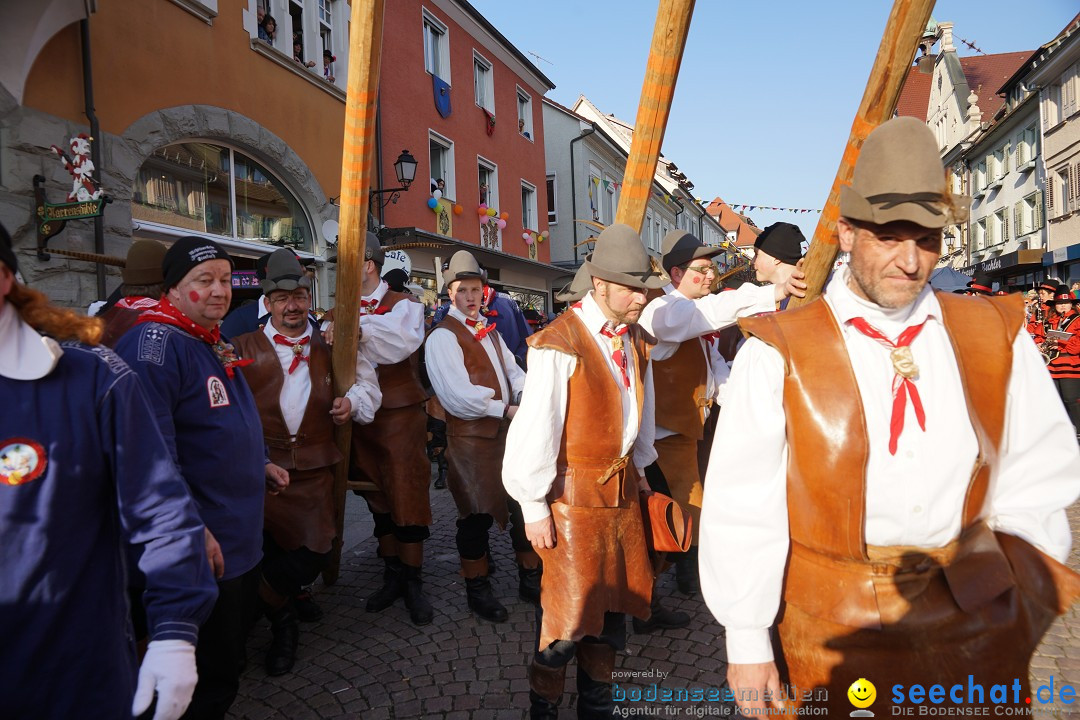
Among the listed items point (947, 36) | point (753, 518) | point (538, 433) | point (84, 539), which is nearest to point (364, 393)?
point (538, 433)

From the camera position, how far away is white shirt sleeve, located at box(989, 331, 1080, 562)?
1607 millimetres

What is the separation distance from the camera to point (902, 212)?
1.56m

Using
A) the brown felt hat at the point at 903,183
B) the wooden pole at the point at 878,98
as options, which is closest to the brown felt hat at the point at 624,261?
the wooden pole at the point at 878,98

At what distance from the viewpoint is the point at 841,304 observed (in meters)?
1.73

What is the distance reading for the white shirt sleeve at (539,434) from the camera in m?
2.53

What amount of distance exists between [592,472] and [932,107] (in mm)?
46119

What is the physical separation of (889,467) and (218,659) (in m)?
2.42

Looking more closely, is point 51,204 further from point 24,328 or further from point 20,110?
point 24,328

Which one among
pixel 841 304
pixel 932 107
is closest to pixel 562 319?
pixel 841 304

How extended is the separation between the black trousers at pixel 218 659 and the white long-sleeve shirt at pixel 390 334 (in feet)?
5.69

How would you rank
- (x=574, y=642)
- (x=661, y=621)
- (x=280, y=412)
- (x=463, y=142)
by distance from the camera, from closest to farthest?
1. (x=574, y=642)
2. (x=280, y=412)
3. (x=661, y=621)
4. (x=463, y=142)

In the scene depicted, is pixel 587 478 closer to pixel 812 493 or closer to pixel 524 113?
pixel 812 493

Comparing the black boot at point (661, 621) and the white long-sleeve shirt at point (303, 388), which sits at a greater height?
the white long-sleeve shirt at point (303, 388)

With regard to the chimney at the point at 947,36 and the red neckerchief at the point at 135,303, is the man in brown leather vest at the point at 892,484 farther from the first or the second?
the chimney at the point at 947,36
